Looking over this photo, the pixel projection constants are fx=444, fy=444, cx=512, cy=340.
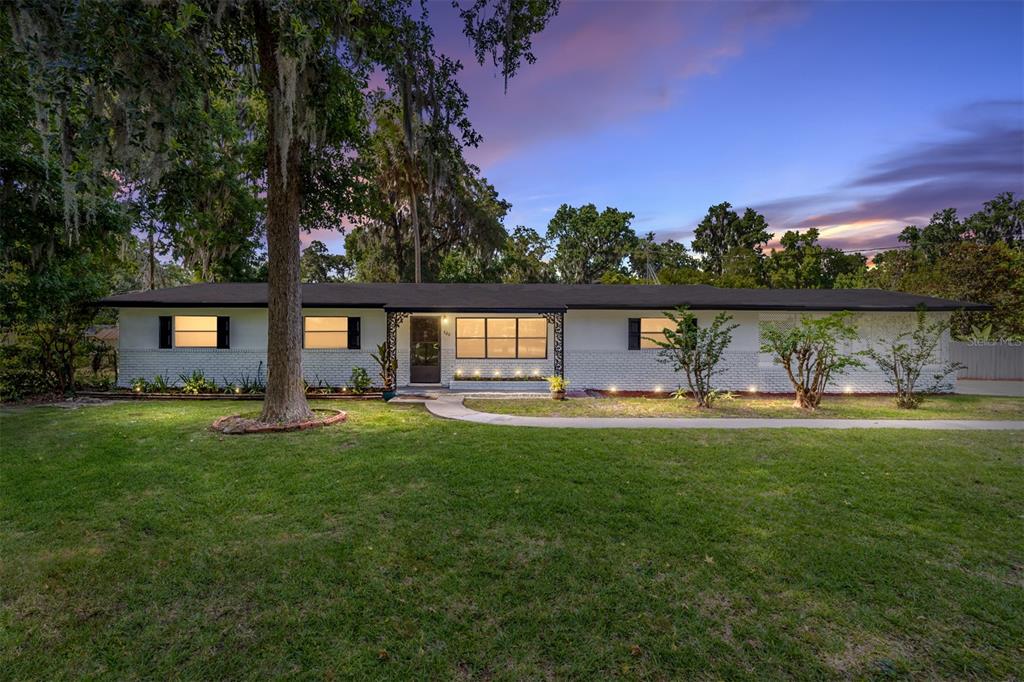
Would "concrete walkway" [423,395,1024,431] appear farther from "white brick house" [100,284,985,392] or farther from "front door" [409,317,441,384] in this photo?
"front door" [409,317,441,384]

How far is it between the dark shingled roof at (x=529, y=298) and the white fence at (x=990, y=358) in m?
5.61

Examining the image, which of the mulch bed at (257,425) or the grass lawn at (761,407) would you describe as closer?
the mulch bed at (257,425)

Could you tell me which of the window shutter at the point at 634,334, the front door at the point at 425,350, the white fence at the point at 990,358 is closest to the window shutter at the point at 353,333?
the front door at the point at 425,350

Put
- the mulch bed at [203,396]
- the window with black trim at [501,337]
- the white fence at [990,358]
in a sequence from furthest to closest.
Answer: the white fence at [990,358] < the window with black trim at [501,337] < the mulch bed at [203,396]

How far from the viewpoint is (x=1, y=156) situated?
7848 millimetres

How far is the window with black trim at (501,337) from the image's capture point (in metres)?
13.9

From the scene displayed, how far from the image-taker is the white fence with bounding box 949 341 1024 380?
17.3 m

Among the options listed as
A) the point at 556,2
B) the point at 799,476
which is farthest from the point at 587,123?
the point at 799,476

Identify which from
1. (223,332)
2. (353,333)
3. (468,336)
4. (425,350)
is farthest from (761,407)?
(223,332)

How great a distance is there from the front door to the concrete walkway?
467 centimetres

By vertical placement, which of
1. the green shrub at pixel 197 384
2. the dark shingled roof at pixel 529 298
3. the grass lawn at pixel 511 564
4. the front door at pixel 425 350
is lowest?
the grass lawn at pixel 511 564

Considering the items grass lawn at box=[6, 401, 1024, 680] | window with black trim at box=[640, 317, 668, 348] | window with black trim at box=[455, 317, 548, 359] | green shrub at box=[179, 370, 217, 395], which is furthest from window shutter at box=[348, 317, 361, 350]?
window with black trim at box=[640, 317, 668, 348]

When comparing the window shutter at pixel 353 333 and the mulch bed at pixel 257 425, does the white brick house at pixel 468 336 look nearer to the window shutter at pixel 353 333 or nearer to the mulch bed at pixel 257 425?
the window shutter at pixel 353 333

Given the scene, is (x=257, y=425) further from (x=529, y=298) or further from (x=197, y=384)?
(x=529, y=298)
